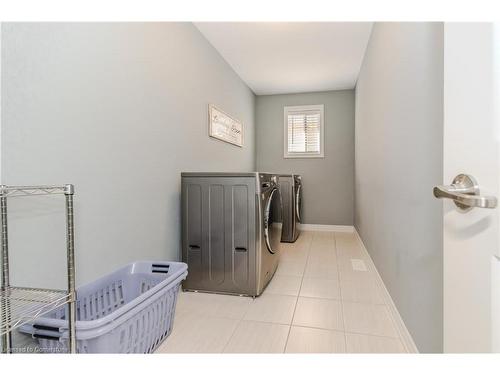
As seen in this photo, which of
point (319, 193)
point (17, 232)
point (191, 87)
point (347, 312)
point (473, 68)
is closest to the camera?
point (473, 68)

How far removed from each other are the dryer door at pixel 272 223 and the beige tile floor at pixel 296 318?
1.07 feet

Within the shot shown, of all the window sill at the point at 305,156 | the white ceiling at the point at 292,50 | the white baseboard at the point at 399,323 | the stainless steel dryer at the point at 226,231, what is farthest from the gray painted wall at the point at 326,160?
the stainless steel dryer at the point at 226,231

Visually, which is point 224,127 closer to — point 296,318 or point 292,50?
point 292,50

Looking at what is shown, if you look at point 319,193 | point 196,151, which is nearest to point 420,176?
point 196,151

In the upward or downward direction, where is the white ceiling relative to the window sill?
upward

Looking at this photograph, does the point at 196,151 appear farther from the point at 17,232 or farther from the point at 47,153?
the point at 17,232

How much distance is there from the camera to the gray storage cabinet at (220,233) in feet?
6.17

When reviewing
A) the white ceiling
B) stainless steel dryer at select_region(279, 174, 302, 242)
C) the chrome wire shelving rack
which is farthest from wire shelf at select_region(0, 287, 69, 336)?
stainless steel dryer at select_region(279, 174, 302, 242)

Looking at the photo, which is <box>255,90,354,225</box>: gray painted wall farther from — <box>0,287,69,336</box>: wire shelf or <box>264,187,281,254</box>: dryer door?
<box>0,287,69,336</box>: wire shelf

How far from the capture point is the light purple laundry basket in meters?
0.92

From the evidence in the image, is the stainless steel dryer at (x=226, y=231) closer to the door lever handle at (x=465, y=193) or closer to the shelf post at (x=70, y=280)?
the shelf post at (x=70, y=280)

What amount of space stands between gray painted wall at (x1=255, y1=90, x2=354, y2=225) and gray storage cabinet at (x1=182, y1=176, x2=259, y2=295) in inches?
106
